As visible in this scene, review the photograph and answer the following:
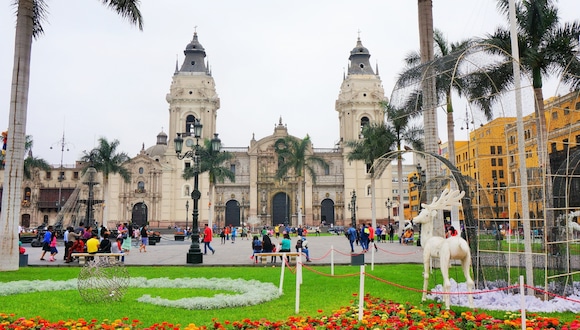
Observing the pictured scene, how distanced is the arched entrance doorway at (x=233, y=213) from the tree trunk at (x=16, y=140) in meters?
54.5

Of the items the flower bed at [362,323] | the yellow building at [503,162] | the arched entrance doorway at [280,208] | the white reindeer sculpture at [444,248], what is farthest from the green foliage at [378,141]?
the arched entrance doorway at [280,208]

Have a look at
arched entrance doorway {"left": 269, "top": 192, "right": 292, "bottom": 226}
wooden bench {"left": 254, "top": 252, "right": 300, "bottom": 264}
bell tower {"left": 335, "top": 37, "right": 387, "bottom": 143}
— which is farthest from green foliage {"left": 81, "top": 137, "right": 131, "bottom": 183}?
wooden bench {"left": 254, "top": 252, "right": 300, "bottom": 264}

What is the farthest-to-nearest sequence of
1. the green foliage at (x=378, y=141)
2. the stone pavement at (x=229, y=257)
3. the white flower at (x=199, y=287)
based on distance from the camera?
the green foliage at (x=378, y=141) → the stone pavement at (x=229, y=257) → the white flower at (x=199, y=287)

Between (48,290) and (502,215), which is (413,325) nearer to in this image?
(502,215)

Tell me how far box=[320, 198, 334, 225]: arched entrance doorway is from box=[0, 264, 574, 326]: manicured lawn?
55.3 metres

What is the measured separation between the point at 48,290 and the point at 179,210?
60.0m

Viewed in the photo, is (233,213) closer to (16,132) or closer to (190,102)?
(190,102)

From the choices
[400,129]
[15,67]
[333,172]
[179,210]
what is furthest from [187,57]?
[15,67]

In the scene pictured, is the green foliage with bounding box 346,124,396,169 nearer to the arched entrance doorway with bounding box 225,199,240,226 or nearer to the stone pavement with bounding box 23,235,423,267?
the stone pavement with bounding box 23,235,423,267

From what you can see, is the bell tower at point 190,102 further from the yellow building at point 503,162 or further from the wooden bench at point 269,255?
the yellow building at point 503,162

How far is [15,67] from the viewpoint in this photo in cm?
1784

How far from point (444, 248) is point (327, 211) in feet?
205

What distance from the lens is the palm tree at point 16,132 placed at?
16.9 m

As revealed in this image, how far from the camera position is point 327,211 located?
7231 cm
